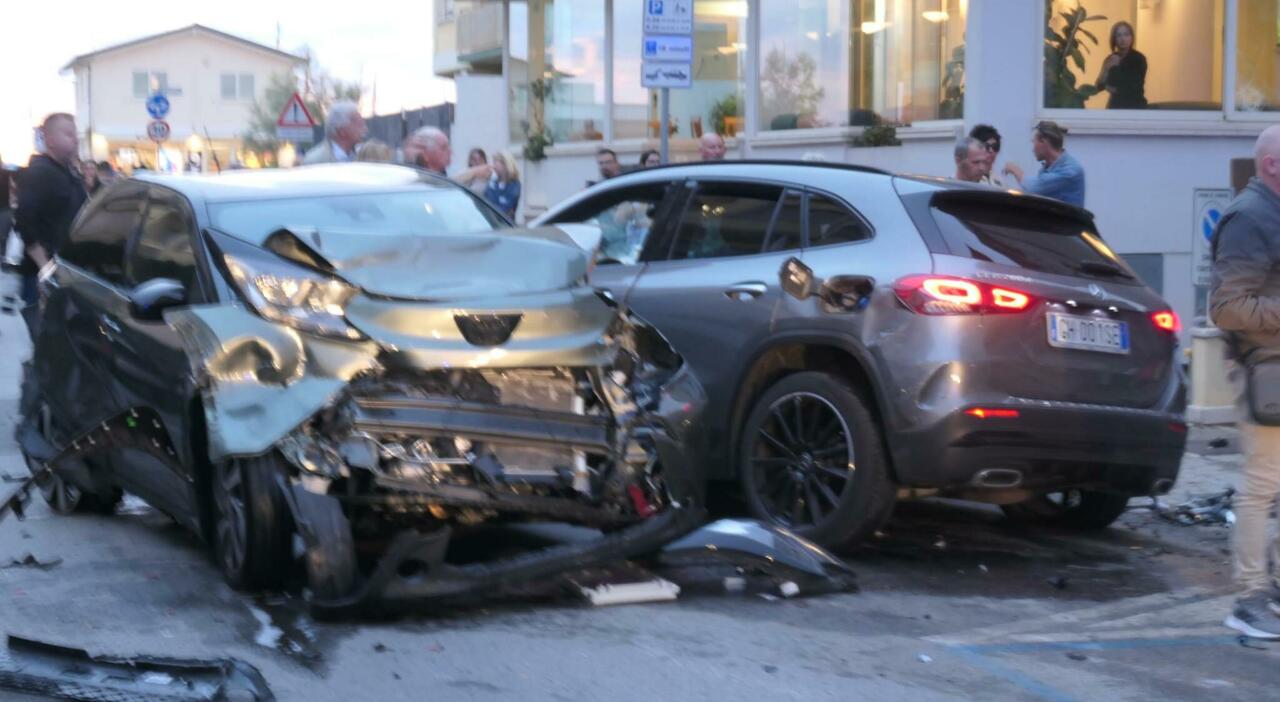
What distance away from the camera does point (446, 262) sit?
20.7 feet

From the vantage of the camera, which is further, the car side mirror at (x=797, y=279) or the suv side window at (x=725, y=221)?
the suv side window at (x=725, y=221)

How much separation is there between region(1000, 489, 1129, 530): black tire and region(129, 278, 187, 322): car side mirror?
4.19 meters

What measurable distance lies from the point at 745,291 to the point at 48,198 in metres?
5.68

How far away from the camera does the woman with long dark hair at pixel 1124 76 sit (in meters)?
14.4

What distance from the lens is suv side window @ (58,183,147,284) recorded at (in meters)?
7.28

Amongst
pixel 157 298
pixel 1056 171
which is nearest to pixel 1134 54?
pixel 1056 171

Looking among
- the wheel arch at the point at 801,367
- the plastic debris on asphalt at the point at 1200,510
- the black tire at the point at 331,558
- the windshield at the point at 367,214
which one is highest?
the windshield at the point at 367,214

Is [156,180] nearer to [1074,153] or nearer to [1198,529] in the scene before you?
[1198,529]

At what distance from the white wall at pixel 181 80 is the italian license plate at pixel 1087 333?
88.3 metres

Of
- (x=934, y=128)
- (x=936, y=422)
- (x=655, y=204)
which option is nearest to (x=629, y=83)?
(x=934, y=128)

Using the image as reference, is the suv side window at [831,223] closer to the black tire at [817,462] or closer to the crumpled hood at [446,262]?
the black tire at [817,462]

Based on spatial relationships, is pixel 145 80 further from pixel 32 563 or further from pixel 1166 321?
pixel 1166 321

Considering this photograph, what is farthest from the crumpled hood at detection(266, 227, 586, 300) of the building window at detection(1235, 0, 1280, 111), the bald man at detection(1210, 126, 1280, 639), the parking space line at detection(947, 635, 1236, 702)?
the building window at detection(1235, 0, 1280, 111)

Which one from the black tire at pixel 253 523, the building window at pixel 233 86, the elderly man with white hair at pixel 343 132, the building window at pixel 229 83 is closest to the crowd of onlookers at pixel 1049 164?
the elderly man with white hair at pixel 343 132
